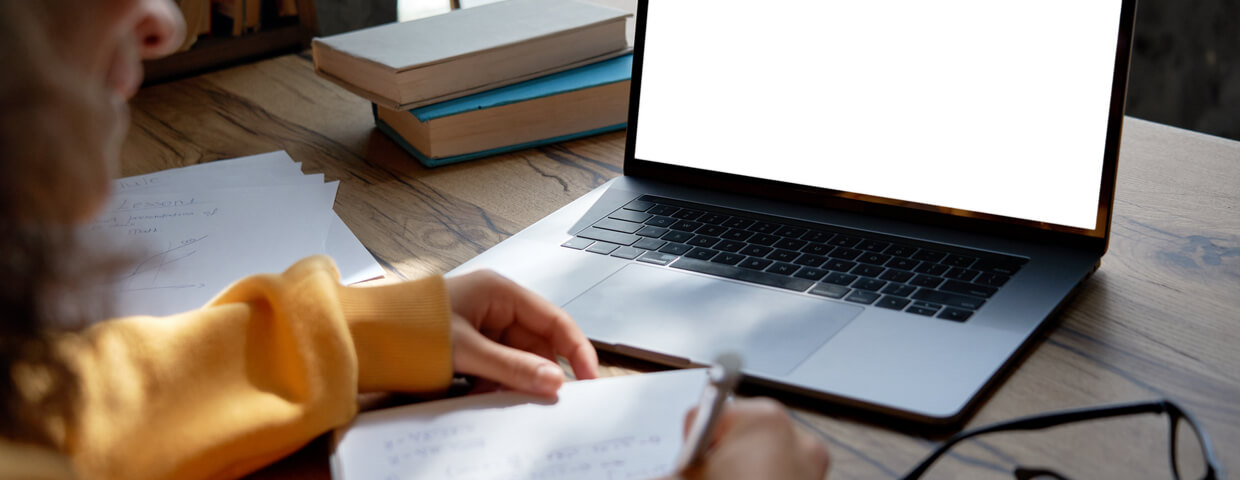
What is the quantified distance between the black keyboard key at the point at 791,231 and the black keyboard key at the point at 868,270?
Result: 0.24 ft

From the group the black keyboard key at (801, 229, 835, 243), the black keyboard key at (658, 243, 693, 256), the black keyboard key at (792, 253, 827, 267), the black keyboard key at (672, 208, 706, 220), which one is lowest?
the black keyboard key at (658, 243, 693, 256)

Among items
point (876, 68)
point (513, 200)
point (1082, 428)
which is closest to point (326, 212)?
point (513, 200)

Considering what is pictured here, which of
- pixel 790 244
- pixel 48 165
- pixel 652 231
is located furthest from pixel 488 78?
pixel 48 165

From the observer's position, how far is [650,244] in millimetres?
786

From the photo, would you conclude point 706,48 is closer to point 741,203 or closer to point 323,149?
point 741,203

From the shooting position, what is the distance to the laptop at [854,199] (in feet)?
2.03

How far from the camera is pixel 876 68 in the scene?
30.5 inches

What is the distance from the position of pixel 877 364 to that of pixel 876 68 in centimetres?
29

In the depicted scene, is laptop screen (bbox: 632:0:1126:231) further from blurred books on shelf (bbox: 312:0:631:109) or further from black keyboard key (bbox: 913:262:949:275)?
blurred books on shelf (bbox: 312:0:631:109)

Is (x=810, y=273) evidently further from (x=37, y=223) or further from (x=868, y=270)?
(x=37, y=223)

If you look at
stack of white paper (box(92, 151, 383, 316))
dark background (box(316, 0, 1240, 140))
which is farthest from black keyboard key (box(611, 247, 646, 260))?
dark background (box(316, 0, 1240, 140))

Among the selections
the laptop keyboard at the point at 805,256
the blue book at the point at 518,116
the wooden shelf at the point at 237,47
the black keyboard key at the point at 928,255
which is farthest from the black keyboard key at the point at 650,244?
the wooden shelf at the point at 237,47

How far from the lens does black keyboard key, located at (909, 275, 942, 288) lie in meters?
0.67

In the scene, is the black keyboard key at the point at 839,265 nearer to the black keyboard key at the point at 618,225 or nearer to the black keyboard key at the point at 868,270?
the black keyboard key at the point at 868,270
